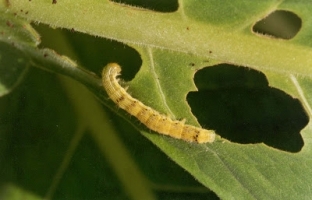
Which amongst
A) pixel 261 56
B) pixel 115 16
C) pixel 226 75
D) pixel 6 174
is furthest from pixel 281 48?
pixel 6 174

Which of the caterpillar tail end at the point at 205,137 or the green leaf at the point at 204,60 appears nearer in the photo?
the green leaf at the point at 204,60

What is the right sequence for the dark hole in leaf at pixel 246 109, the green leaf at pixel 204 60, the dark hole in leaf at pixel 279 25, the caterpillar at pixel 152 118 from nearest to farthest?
the green leaf at pixel 204 60 → the caterpillar at pixel 152 118 → the dark hole in leaf at pixel 279 25 → the dark hole in leaf at pixel 246 109

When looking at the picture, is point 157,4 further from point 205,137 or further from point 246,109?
point 246,109

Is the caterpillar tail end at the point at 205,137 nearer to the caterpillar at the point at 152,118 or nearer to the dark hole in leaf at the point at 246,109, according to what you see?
the caterpillar at the point at 152,118

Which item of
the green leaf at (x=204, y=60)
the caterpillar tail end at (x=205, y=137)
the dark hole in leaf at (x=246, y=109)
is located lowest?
the dark hole in leaf at (x=246, y=109)

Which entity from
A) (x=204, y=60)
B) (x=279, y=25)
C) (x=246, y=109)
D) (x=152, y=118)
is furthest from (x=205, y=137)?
(x=279, y=25)

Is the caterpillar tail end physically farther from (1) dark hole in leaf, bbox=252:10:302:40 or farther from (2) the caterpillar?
(1) dark hole in leaf, bbox=252:10:302:40

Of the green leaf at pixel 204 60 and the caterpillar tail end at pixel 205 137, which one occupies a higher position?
the green leaf at pixel 204 60

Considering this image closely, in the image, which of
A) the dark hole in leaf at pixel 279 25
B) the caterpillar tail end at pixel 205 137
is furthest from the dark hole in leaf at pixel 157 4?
the caterpillar tail end at pixel 205 137
